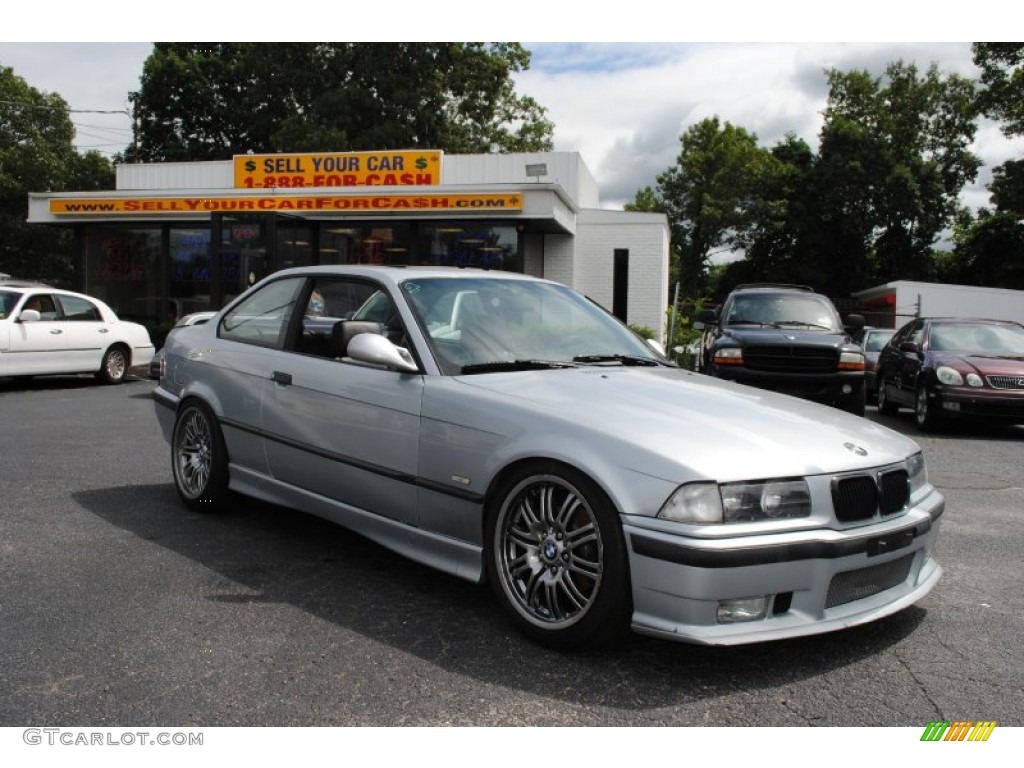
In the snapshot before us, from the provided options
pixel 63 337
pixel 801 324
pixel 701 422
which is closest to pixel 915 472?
pixel 701 422

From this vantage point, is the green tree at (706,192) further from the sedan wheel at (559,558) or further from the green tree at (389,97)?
the sedan wheel at (559,558)

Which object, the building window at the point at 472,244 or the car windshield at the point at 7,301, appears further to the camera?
the building window at the point at 472,244

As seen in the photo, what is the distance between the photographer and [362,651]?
350 centimetres

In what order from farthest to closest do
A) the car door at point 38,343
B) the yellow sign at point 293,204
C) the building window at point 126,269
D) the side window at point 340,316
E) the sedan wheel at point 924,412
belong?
the building window at point 126,269 → the yellow sign at point 293,204 → the car door at point 38,343 → the sedan wheel at point 924,412 → the side window at point 340,316

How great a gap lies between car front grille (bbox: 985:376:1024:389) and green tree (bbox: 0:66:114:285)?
38.3 metres

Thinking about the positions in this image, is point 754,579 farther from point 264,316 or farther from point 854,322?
point 854,322

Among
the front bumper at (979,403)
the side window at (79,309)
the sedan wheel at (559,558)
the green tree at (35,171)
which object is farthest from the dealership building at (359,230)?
the green tree at (35,171)

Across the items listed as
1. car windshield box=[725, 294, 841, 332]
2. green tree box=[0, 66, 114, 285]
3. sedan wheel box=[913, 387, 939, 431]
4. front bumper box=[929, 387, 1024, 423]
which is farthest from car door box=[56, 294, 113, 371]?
green tree box=[0, 66, 114, 285]

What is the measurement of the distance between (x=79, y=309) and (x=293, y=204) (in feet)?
20.4

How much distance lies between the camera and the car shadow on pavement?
10.7 ft

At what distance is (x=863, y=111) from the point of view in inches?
2240

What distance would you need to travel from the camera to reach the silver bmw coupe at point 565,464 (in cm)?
322

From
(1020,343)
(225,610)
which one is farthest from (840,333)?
A: (225,610)

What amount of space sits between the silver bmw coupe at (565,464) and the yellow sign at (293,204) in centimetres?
1307
